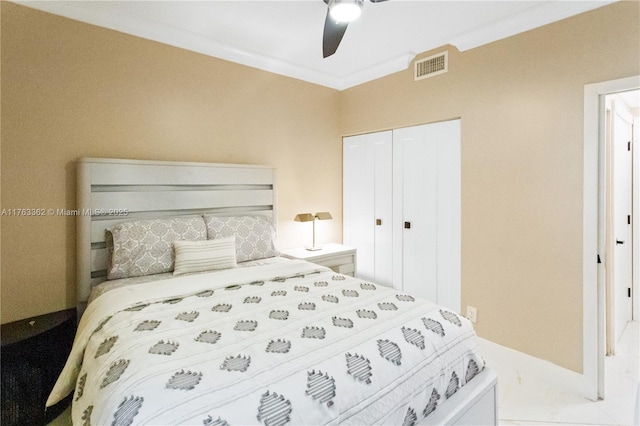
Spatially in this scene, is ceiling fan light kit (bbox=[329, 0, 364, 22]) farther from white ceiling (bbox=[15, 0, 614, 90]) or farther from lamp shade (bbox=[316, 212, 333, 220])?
lamp shade (bbox=[316, 212, 333, 220])

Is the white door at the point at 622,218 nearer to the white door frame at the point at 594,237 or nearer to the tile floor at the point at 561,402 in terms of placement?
the tile floor at the point at 561,402

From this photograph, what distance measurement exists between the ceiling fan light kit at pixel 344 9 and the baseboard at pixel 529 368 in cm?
259

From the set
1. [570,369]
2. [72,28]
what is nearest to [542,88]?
[570,369]

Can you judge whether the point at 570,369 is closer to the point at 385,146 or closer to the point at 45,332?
the point at 385,146

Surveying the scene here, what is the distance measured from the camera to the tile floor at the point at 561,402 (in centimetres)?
190

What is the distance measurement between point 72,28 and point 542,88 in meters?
3.37

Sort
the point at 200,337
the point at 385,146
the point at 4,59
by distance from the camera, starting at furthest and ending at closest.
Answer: the point at 385,146, the point at 4,59, the point at 200,337

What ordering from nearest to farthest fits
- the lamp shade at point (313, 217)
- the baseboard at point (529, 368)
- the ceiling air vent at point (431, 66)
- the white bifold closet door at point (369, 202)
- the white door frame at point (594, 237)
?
the white door frame at point (594, 237) → the baseboard at point (529, 368) → the ceiling air vent at point (431, 66) → the lamp shade at point (313, 217) → the white bifold closet door at point (369, 202)

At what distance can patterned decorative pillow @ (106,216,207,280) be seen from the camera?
215 cm

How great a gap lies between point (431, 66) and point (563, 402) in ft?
9.16

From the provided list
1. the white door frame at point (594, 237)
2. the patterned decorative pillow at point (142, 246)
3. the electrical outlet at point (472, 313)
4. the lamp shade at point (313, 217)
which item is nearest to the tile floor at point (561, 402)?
the white door frame at point (594, 237)

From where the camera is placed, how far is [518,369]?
7.96 feet

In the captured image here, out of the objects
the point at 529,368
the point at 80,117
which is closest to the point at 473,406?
the point at 529,368

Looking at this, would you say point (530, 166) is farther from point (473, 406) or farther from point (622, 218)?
point (473, 406)
